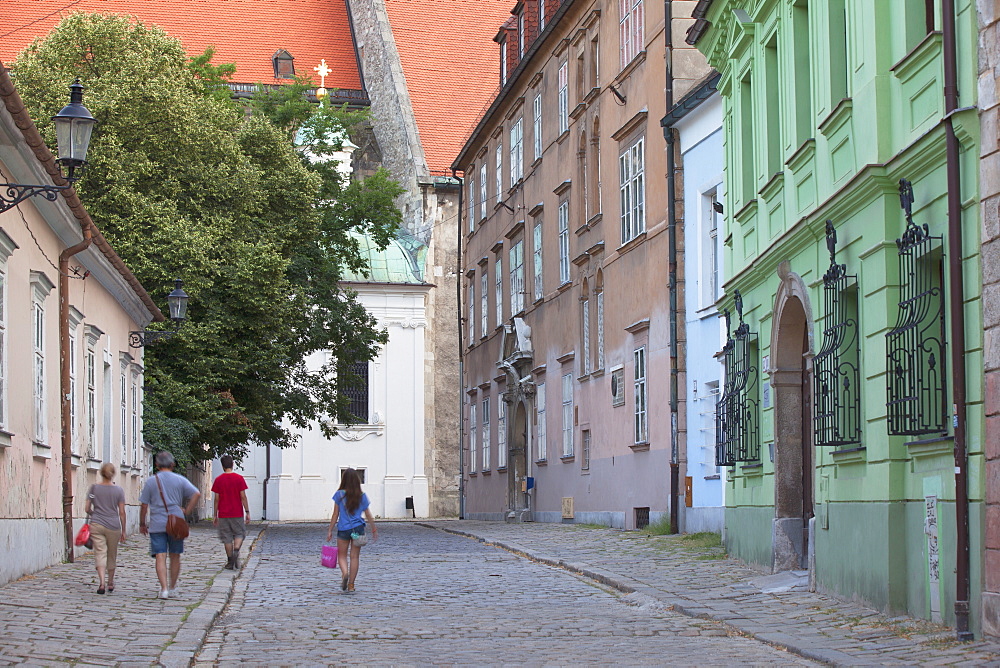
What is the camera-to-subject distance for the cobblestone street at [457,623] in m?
9.49

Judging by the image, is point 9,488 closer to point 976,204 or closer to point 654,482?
point 976,204

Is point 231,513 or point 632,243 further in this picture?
point 632,243

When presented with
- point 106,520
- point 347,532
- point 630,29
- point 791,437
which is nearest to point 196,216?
point 630,29

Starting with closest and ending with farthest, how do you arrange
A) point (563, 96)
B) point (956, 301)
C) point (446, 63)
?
point (956, 301) → point (563, 96) → point (446, 63)

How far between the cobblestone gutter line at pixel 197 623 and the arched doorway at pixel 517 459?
59.5ft

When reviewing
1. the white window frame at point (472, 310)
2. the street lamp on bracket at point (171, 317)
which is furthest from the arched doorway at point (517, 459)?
the street lamp on bracket at point (171, 317)

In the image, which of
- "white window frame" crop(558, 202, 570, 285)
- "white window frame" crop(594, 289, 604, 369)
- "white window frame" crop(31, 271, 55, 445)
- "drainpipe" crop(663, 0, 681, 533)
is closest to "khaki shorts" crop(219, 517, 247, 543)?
"white window frame" crop(31, 271, 55, 445)

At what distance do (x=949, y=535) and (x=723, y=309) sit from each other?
28.9ft

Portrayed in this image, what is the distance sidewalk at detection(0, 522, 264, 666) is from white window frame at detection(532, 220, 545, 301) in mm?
16320

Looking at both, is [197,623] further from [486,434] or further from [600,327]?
[486,434]

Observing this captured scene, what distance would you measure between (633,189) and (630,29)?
2.82m

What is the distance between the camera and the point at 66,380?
18031 millimetres

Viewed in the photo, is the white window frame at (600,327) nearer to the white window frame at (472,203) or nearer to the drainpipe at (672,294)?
the drainpipe at (672,294)

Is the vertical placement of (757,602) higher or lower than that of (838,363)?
lower
